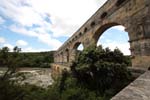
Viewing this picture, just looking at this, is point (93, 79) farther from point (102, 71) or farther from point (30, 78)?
point (30, 78)

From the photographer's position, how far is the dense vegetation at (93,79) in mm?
6316

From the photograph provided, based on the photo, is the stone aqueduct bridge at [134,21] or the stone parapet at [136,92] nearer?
the stone parapet at [136,92]

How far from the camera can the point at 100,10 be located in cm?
1283

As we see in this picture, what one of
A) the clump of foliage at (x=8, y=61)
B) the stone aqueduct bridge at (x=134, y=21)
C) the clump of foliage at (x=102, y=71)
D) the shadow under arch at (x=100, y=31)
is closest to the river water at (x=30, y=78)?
the clump of foliage at (x=8, y=61)

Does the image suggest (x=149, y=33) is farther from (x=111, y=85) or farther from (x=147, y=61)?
(x=111, y=85)

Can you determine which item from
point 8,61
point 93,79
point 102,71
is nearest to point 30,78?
point 93,79

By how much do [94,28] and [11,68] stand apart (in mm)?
8912

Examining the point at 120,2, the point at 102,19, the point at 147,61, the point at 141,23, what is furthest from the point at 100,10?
the point at 147,61

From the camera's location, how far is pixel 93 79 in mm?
7078

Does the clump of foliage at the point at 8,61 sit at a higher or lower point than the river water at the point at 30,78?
higher

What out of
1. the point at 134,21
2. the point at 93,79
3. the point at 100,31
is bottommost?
the point at 93,79

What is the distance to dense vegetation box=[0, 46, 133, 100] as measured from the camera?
20.7 feet

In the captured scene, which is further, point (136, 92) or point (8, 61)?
point (8, 61)

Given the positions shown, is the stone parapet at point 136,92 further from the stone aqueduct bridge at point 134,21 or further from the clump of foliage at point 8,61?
the stone aqueduct bridge at point 134,21
